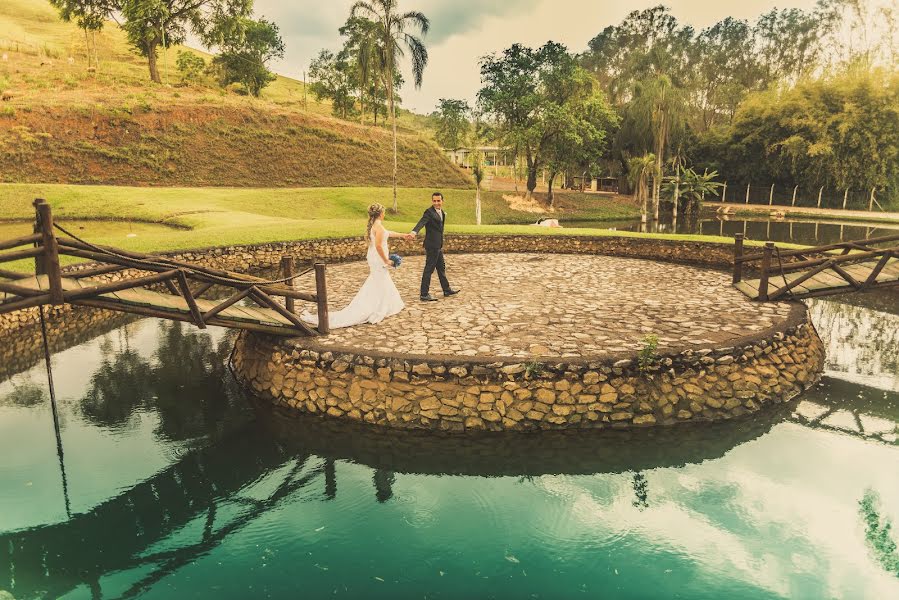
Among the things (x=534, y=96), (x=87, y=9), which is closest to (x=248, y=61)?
(x=87, y=9)

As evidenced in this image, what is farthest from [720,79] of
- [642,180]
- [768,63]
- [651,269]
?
[651,269]

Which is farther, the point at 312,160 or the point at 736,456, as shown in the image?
the point at 312,160

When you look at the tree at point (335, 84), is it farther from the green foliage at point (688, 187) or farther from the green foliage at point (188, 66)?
the green foliage at point (688, 187)

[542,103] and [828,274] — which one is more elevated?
[542,103]

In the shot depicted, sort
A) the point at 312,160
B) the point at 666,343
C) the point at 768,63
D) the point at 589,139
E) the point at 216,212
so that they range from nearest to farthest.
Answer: the point at 666,343 → the point at 216,212 → the point at 589,139 → the point at 312,160 → the point at 768,63

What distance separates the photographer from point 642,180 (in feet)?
157

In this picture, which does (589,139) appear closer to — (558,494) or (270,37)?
(558,494)

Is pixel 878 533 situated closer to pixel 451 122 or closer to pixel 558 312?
pixel 558 312

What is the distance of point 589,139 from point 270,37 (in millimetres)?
57941

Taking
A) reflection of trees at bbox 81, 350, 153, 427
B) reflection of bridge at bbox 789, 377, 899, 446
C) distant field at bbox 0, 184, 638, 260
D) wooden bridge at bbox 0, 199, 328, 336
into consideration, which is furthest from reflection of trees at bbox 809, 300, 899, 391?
reflection of trees at bbox 81, 350, 153, 427

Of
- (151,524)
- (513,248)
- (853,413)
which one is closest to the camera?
(151,524)

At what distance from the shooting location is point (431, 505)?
6938 millimetres

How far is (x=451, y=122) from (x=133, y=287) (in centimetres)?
8230

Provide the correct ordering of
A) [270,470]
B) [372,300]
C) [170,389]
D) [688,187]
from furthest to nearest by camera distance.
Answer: [688,187], [372,300], [170,389], [270,470]
